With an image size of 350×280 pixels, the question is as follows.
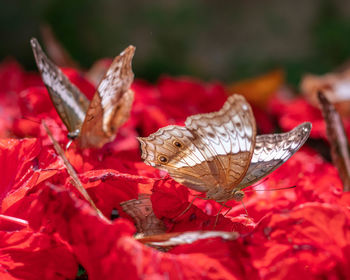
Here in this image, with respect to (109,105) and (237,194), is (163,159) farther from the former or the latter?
(109,105)

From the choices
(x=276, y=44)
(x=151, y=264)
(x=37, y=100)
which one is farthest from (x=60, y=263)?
(x=276, y=44)

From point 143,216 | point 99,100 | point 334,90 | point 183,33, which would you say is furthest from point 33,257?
point 183,33

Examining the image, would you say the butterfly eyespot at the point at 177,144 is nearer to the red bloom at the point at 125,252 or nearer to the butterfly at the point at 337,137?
the red bloom at the point at 125,252

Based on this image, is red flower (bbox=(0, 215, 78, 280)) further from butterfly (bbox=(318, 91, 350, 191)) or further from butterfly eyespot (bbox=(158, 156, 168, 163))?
butterfly (bbox=(318, 91, 350, 191))

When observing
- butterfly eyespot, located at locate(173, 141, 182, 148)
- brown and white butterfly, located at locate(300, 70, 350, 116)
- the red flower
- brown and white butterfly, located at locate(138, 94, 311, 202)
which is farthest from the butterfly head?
brown and white butterfly, located at locate(300, 70, 350, 116)

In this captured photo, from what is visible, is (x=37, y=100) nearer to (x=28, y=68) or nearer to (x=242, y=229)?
(x=242, y=229)

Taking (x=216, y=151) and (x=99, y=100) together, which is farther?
(x=99, y=100)
